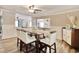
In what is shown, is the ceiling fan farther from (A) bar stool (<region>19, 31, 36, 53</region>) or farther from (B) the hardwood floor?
(B) the hardwood floor

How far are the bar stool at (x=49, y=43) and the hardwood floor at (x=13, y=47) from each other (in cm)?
7

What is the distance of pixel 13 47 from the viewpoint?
1.99m

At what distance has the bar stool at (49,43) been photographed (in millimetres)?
1995

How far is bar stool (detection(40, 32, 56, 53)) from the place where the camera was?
1995mm

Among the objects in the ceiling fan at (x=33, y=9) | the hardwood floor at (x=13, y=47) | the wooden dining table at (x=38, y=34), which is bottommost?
the hardwood floor at (x=13, y=47)

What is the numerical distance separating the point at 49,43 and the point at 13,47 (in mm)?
614

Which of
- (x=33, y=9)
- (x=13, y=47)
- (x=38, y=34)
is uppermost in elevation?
(x=33, y=9)

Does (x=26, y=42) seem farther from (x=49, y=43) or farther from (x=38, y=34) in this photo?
(x=49, y=43)

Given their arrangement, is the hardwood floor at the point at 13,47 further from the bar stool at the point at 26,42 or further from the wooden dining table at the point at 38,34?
the wooden dining table at the point at 38,34

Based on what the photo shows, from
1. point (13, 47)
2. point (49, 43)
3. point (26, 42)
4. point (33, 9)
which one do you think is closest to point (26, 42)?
point (26, 42)

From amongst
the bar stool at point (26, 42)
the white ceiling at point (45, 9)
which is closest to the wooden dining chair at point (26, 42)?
the bar stool at point (26, 42)
